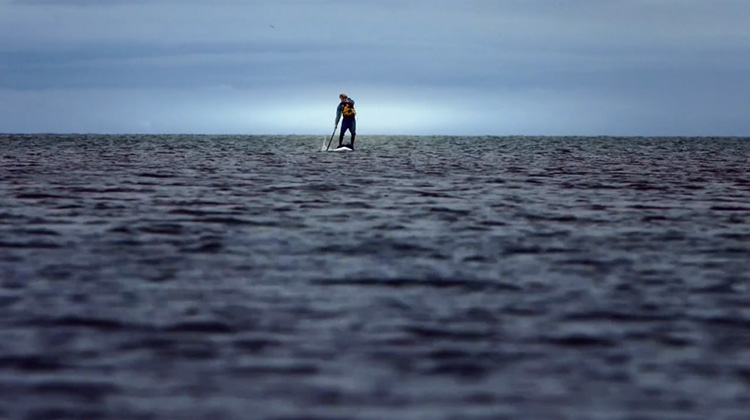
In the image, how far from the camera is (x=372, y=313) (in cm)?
934

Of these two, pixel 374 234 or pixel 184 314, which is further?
pixel 374 234

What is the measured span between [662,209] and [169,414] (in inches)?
607

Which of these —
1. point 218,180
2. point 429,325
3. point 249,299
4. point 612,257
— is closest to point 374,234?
point 612,257

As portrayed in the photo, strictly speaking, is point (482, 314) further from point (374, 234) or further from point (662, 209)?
point (662, 209)

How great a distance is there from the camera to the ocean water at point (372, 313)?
22.0 feet

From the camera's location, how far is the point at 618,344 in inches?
323

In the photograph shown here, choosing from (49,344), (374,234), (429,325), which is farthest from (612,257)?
(49,344)

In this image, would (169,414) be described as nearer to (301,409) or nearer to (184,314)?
(301,409)

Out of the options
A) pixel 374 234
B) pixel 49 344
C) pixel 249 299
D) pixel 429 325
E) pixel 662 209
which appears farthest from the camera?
pixel 662 209

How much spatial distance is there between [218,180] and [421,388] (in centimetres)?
2276

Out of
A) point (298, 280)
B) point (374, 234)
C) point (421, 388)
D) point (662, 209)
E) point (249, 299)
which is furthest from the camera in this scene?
point (662, 209)

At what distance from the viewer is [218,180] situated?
29.1 m

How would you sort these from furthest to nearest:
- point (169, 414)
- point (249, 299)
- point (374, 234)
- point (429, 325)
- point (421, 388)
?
point (374, 234) < point (249, 299) < point (429, 325) < point (421, 388) < point (169, 414)

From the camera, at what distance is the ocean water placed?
6.70 meters
